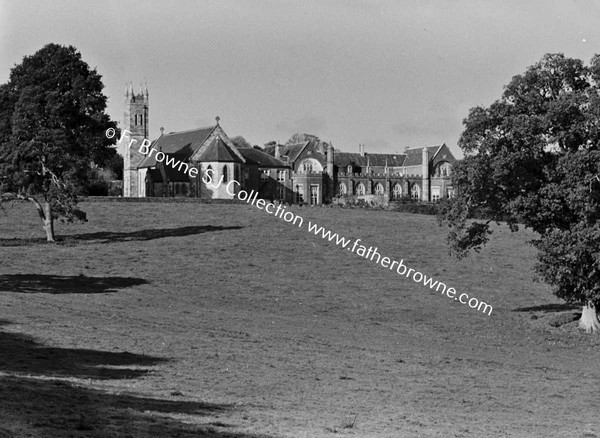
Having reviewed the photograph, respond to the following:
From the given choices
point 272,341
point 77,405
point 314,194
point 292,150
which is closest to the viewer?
point 77,405

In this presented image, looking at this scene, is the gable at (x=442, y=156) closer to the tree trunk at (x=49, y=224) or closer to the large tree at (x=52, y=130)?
the large tree at (x=52, y=130)

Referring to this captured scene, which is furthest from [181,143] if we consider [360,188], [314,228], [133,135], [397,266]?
[397,266]

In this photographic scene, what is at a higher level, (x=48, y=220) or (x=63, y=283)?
(x=48, y=220)

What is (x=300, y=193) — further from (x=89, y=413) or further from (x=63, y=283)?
(x=89, y=413)

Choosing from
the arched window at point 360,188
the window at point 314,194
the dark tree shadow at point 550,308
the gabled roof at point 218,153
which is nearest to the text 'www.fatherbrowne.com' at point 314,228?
the gabled roof at point 218,153

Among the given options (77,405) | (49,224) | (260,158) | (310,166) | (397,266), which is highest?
(260,158)

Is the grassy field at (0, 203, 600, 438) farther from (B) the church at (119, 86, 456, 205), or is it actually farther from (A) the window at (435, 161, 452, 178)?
(A) the window at (435, 161, 452, 178)

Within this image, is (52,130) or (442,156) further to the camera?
(442,156)

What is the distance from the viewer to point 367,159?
463 ft

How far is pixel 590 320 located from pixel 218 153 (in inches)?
2923

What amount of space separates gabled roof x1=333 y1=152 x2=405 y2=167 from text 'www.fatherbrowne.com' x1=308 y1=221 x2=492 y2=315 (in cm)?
6436

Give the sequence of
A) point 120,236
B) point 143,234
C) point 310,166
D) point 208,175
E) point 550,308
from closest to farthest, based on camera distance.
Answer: point 550,308, point 120,236, point 143,234, point 208,175, point 310,166

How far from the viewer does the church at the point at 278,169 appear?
10731 centimetres

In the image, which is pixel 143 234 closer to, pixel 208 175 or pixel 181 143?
pixel 208 175
